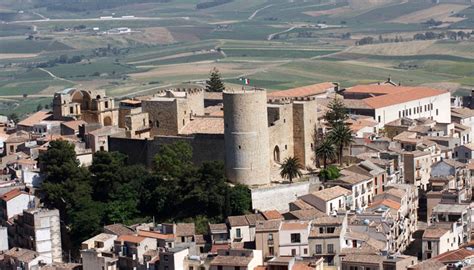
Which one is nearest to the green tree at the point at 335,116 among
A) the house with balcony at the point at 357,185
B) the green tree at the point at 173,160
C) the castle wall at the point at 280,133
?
the castle wall at the point at 280,133

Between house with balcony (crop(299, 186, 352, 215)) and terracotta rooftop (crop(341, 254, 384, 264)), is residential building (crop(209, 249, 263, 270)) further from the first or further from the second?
house with balcony (crop(299, 186, 352, 215))

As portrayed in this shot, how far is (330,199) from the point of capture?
117 ft

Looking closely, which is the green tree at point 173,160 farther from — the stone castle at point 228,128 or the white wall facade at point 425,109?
the white wall facade at point 425,109

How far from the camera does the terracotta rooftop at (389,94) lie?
49438 millimetres

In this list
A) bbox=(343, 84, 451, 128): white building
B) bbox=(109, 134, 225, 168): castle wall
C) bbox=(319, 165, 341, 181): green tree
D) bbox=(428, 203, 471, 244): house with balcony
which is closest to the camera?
bbox=(428, 203, 471, 244): house with balcony

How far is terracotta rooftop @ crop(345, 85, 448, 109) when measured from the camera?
1946 inches

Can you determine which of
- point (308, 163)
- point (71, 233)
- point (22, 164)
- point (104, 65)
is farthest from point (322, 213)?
point (104, 65)

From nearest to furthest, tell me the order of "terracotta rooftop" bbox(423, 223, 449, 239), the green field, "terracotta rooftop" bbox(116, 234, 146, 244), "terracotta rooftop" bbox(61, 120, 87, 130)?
"terracotta rooftop" bbox(423, 223, 449, 239)
"terracotta rooftop" bbox(116, 234, 146, 244)
"terracotta rooftop" bbox(61, 120, 87, 130)
the green field

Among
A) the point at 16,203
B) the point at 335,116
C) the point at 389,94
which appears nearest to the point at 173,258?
the point at 16,203

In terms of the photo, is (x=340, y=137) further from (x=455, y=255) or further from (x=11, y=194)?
(x=11, y=194)

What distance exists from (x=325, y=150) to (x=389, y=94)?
46.5 ft

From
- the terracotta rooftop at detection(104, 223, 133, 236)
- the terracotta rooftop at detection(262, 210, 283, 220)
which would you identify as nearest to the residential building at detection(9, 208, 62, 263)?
the terracotta rooftop at detection(104, 223, 133, 236)

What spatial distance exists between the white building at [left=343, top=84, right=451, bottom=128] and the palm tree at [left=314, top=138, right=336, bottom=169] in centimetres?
881

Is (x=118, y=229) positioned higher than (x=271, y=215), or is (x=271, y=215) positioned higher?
(x=271, y=215)
